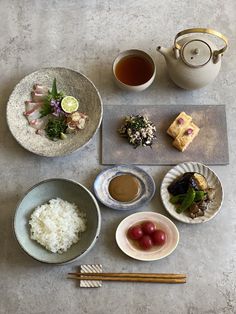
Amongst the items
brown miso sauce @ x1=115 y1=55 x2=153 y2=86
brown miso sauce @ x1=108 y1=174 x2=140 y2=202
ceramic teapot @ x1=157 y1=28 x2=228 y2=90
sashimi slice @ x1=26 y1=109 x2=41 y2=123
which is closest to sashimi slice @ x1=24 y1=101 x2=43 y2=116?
sashimi slice @ x1=26 y1=109 x2=41 y2=123

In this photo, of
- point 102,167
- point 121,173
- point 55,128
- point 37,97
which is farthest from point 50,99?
point 121,173

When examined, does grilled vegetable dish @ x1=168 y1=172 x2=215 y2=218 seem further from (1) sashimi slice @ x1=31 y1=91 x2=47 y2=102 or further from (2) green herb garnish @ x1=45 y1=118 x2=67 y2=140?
(1) sashimi slice @ x1=31 y1=91 x2=47 y2=102

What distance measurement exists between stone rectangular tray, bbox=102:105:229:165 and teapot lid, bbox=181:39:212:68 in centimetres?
29

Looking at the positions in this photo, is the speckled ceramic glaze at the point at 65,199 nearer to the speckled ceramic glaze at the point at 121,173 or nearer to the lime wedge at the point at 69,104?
the speckled ceramic glaze at the point at 121,173

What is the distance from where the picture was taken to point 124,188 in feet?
8.32

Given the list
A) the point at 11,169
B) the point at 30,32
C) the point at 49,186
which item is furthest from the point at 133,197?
the point at 30,32

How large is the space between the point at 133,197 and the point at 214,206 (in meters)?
0.45

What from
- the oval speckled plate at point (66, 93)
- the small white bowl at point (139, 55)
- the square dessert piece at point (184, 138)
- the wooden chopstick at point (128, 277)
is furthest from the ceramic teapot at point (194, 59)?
the wooden chopstick at point (128, 277)

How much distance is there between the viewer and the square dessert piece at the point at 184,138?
2.57m

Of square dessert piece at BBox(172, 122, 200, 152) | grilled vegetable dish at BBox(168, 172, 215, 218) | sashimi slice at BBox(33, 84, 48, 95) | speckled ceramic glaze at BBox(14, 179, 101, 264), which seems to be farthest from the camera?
sashimi slice at BBox(33, 84, 48, 95)

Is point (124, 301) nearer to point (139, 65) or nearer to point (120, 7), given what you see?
point (139, 65)

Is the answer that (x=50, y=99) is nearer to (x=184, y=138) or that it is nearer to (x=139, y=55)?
(x=139, y=55)

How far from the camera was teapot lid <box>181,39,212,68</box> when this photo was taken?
2523 millimetres

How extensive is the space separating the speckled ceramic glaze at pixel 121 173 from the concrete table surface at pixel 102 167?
6cm
